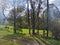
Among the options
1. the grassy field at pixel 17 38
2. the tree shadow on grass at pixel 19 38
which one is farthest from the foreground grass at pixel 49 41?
the tree shadow on grass at pixel 19 38

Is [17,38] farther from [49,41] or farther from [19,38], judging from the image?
[49,41]

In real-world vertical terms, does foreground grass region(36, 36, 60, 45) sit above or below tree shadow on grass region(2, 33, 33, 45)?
below

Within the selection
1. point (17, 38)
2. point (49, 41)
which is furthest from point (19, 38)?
point (49, 41)

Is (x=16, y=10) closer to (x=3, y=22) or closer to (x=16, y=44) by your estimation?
(x=3, y=22)

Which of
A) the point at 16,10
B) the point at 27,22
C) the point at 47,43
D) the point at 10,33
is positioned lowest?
the point at 47,43

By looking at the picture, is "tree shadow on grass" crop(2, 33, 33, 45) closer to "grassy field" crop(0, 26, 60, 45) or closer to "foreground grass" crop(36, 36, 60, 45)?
"grassy field" crop(0, 26, 60, 45)

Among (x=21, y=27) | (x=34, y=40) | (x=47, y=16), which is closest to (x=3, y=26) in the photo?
(x=21, y=27)

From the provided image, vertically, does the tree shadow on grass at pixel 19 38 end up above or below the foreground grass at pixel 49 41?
above

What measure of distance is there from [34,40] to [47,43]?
300 mm

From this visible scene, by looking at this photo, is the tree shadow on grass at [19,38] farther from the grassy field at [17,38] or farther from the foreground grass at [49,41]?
the foreground grass at [49,41]

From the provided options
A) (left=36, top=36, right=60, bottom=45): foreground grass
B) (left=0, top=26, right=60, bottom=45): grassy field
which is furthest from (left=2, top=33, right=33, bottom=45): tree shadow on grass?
(left=36, top=36, right=60, bottom=45): foreground grass

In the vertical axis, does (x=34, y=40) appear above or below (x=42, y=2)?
below

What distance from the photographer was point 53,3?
3996mm

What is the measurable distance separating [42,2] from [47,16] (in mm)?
343
